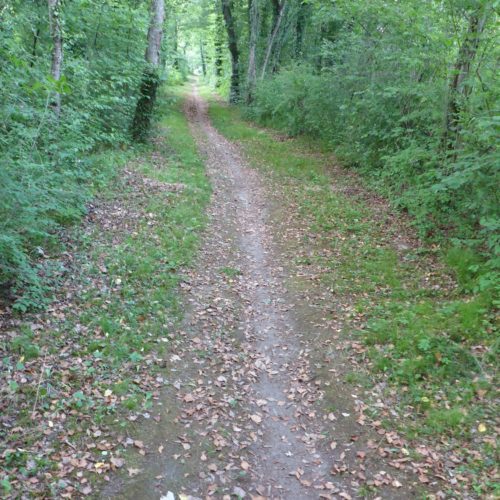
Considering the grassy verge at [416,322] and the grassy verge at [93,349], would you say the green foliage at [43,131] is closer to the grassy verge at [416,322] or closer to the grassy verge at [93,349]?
the grassy verge at [93,349]

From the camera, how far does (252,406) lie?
6.26m

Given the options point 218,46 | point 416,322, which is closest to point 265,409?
point 416,322

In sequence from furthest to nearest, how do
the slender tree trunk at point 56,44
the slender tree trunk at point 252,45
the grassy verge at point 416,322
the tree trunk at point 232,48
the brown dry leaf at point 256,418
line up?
the tree trunk at point 232,48 → the slender tree trunk at point 252,45 → the slender tree trunk at point 56,44 → the brown dry leaf at point 256,418 → the grassy verge at point 416,322

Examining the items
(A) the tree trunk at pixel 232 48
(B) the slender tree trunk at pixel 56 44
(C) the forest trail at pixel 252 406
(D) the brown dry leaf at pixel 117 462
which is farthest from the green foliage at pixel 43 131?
(A) the tree trunk at pixel 232 48

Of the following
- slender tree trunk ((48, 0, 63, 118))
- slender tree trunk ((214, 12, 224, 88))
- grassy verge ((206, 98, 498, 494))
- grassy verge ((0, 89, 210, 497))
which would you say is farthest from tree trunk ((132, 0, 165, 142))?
slender tree trunk ((214, 12, 224, 88))

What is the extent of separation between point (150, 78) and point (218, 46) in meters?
29.4

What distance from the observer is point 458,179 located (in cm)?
881

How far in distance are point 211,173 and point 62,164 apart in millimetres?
7557

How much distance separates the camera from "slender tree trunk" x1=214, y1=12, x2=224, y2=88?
1473 inches

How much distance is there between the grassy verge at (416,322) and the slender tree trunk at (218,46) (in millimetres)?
29956

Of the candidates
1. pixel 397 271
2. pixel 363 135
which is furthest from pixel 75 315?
pixel 363 135

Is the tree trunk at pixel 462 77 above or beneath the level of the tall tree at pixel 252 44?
beneath

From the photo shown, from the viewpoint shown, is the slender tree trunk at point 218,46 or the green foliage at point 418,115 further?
the slender tree trunk at point 218,46

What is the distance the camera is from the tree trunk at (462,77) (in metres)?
9.58
